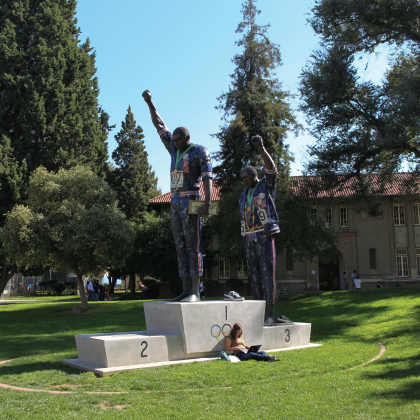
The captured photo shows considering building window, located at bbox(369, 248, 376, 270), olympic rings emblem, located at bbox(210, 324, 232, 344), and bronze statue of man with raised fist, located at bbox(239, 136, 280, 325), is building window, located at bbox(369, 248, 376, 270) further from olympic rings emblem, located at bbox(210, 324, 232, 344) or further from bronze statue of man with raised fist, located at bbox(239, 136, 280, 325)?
olympic rings emblem, located at bbox(210, 324, 232, 344)

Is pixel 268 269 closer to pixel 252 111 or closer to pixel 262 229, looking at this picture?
pixel 262 229

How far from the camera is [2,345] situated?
11.3m

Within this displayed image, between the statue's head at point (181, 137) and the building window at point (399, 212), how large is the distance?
35445mm

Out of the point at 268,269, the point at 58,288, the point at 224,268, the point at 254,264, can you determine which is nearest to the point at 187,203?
the point at 254,264

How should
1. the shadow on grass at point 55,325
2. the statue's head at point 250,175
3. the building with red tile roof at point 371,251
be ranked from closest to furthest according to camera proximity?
1. the statue's head at point 250,175
2. the shadow on grass at point 55,325
3. the building with red tile roof at point 371,251

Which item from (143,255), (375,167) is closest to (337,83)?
(375,167)

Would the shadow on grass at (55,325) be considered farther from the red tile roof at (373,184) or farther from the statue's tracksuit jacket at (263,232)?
the red tile roof at (373,184)

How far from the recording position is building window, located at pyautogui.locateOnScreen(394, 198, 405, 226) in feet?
129

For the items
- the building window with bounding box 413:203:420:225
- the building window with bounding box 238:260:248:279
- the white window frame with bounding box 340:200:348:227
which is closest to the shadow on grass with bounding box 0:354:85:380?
the building window with bounding box 238:260:248:279

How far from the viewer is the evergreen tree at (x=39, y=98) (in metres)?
28.5

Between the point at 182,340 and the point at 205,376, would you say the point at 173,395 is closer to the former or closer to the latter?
the point at 205,376

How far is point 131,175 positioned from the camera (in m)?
45.8

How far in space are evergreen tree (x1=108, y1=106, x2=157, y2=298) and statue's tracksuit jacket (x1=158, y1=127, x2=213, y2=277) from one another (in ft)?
108

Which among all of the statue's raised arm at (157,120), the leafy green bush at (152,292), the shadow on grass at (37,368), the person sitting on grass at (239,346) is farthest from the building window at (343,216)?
the shadow on grass at (37,368)
